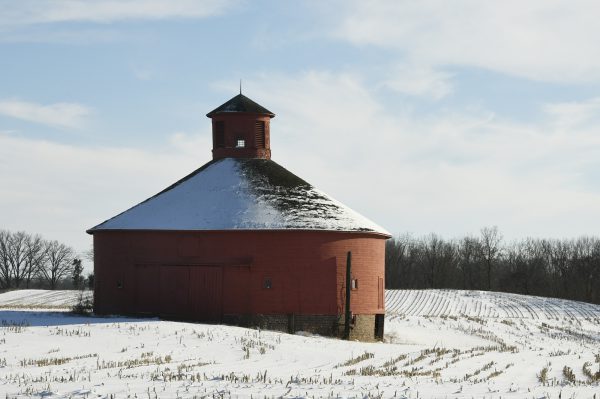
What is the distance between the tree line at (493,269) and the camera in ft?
290

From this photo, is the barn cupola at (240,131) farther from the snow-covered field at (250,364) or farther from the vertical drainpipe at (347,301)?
the snow-covered field at (250,364)

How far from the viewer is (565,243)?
114 m

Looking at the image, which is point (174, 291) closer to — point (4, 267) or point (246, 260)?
point (246, 260)

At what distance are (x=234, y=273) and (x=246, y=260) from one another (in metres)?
0.62

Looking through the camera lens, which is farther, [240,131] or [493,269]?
[493,269]

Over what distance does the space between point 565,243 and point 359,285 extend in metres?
85.4

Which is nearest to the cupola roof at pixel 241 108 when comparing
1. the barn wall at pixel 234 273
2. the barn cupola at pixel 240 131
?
the barn cupola at pixel 240 131

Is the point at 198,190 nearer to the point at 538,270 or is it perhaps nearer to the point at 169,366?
the point at 169,366

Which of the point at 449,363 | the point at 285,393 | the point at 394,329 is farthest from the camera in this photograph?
the point at 394,329

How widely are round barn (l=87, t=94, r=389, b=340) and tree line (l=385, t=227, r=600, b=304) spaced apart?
168 ft

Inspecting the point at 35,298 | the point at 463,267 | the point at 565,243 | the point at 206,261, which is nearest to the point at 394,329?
the point at 206,261

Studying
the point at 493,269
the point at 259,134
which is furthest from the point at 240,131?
the point at 493,269

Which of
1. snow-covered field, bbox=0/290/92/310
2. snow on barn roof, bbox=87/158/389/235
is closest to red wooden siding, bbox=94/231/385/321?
snow on barn roof, bbox=87/158/389/235

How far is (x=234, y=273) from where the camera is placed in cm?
3266
